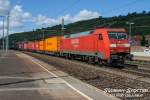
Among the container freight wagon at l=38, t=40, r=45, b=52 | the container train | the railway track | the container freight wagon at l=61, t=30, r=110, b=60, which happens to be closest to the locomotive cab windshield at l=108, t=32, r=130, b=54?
the container train

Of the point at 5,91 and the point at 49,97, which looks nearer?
the point at 49,97

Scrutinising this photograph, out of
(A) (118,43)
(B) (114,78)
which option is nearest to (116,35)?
(A) (118,43)

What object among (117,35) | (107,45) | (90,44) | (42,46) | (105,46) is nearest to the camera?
(107,45)

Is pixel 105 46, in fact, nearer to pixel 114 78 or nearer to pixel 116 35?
pixel 116 35

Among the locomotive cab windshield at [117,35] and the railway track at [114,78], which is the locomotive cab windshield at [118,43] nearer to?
the locomotive cab windshield at [117,35]

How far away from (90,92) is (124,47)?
17.4m

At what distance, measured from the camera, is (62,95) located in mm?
14656

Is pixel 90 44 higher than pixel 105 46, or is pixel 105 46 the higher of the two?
pixel 90 44

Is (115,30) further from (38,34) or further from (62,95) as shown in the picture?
(38,34)

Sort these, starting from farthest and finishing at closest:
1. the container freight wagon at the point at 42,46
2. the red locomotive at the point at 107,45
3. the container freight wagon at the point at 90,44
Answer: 1. the container freight wagon at the point at 42,46
2. the container freight wagon at the point at 90,44
3. the red locomotive at the point at 107,45

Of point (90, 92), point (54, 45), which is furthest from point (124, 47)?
point (54, 45)

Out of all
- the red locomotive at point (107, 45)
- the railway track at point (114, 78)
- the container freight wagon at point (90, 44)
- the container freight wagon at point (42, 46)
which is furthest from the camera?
the container freight wagon at point (42, 46)

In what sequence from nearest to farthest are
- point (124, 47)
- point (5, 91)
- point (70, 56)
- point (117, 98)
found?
point (117, 98) → point (5, 91) → point (124, 47) → point (70, 56)

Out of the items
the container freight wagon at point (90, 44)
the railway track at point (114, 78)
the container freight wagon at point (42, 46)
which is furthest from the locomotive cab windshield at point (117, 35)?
the container freight wagon at point (42, 46)
